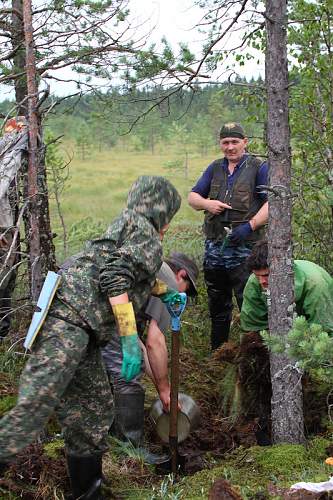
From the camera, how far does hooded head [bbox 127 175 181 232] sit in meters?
3.75

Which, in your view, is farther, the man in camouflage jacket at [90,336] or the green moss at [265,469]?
the green moss at [265,469]

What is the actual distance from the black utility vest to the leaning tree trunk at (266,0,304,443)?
5.75 ft

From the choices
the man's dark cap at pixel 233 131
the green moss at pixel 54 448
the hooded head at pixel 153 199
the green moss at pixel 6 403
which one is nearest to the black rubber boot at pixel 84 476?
the green moss at pixel 54 448

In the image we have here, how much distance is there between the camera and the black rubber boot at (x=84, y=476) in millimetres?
3807

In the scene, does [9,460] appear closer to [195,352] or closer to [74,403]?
[74,403]

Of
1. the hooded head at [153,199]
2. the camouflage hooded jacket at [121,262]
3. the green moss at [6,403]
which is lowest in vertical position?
the green moss at [6,403]

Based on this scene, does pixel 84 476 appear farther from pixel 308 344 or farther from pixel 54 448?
pixel 308 344

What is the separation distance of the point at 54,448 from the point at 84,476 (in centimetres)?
68

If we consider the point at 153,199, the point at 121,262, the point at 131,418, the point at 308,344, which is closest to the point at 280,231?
the point at 153,199

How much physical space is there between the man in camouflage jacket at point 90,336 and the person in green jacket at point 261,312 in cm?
109

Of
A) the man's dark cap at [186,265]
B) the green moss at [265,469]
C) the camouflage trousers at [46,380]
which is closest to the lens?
the camouflage trousers at [46,380]

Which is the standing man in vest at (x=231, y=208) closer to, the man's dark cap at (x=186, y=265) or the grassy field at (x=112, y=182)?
the man's dark cap at (x=186, y=265)

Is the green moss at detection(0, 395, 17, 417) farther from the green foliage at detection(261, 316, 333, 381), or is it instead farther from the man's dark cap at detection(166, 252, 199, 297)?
the green foliage at detection(261, 316, 333, 381)

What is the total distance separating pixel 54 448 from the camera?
443cm
